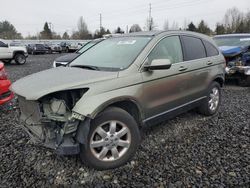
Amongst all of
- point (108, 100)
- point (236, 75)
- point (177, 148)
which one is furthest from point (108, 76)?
point (236, 75)

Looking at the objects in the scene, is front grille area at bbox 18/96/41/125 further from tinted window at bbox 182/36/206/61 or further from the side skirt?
tinted window at bbox 182/36/206/61

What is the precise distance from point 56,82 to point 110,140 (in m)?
0.98

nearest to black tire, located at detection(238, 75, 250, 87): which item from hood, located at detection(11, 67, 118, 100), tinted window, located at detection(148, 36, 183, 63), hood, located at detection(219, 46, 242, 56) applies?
hood, located at detection(219, 46, 242, 56)

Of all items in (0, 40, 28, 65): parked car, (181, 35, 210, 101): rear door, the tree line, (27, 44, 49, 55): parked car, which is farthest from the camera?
the tree line

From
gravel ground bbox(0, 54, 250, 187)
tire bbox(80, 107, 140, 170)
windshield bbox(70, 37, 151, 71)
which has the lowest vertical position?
gravel ground bbox(0, 54, 250, 187)

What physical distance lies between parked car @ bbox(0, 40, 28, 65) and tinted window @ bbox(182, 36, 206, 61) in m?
13.2

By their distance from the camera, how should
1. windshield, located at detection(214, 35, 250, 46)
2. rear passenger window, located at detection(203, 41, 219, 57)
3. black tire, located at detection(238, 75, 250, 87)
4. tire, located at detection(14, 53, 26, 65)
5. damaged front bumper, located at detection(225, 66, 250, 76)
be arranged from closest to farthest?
rear passenger window, located at detection(203, 41, 219, 57)
damaged front bumper, located at detection(225, 66, 250, 76)
black tire, located at detection(238, 75, 250, 87)
windshield, located at detection(214, 35, 250, 46)
tire, located at detection(14, 53, 26, 65)

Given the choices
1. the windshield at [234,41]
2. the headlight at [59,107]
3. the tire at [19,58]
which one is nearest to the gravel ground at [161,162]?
the headlight at [59,107]

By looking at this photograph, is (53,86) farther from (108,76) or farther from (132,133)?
(132,133)

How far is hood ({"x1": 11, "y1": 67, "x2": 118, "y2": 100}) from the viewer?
7.80 feet

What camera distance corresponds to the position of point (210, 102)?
4461mm

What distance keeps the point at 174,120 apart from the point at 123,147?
182 cm

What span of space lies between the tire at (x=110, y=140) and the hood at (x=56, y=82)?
43 centimetres

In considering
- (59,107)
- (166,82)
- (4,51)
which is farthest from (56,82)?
(4,51)
